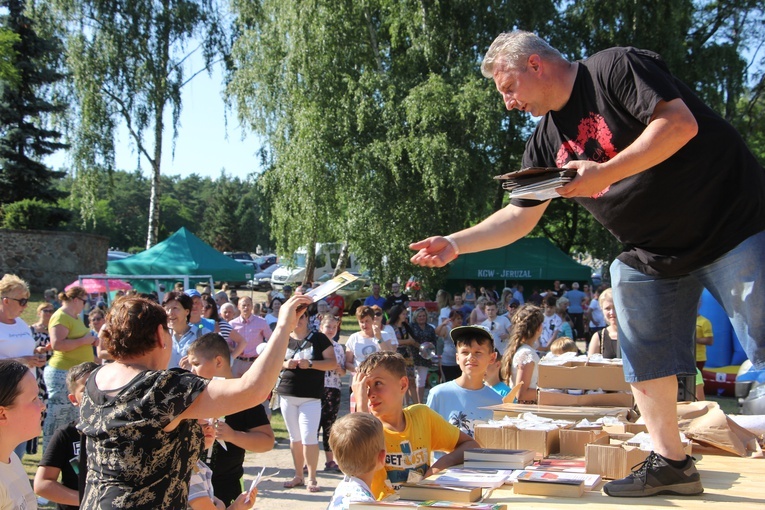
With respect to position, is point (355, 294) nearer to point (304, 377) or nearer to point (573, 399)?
point (304, 377)

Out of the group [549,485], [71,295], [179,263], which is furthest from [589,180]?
[179,263]

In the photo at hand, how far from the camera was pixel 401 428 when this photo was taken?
3.93 m

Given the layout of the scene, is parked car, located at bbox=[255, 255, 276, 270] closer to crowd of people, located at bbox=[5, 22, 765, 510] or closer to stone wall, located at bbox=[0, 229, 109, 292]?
stone wall, located at bbox=[0, 229, 109, 292]

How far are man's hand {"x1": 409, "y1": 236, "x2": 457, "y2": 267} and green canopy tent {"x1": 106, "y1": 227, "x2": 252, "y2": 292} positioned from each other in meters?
15.2

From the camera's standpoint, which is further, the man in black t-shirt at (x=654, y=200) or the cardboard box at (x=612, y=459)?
the cardboard box at (x=612, y=459)

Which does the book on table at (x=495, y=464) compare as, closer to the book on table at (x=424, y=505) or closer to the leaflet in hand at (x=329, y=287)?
the book on table at (x=424, y=505)

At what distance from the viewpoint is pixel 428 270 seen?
21.8 meters

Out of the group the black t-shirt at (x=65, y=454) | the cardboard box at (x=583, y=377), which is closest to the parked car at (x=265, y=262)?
the black t-shirt at (x=65, y=454)

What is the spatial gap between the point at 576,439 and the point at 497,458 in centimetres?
49

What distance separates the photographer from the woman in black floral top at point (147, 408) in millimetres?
2604

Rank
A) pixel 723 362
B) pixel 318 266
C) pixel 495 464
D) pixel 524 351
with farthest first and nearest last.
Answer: pixel 318 266
pixel 723 362
pixel 524 351
pixel 495 464

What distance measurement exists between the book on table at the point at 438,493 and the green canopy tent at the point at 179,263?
15.5 meters

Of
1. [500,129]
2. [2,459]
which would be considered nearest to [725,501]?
[2,459]

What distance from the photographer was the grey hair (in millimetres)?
2824
